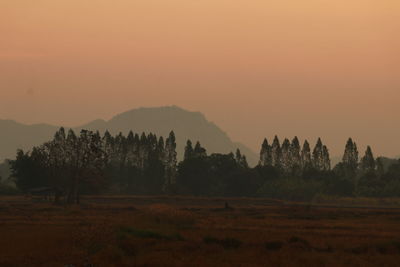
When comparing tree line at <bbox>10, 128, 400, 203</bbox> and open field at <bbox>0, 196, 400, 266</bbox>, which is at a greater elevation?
tree line at <bbox>10, 128, 400, 203</bbox>

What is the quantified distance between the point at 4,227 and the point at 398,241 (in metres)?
34.7

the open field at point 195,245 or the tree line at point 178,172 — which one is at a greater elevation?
the tree line at point 178,172

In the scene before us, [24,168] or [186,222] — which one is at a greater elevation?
[24,168]

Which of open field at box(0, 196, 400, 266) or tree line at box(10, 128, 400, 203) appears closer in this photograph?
open field at box(0, 196, 400, 266)

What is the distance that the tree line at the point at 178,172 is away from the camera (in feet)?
399

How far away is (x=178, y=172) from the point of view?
15325 centimetres

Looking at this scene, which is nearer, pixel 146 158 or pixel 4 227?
pixel 4 227

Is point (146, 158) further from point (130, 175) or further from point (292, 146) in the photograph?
point (292, 146)

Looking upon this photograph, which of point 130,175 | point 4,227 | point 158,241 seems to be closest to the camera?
point 158,241

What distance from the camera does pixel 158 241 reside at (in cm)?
4247

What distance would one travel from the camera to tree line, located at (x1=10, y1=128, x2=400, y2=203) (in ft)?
399

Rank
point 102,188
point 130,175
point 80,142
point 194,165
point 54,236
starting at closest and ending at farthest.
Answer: point 54,236 → point 80,142 → point 102,188 → point 194,165 → point 130,175

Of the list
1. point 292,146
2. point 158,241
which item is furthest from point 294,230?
point 292,146

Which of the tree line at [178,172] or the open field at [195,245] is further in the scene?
the tree line at [178,172]
